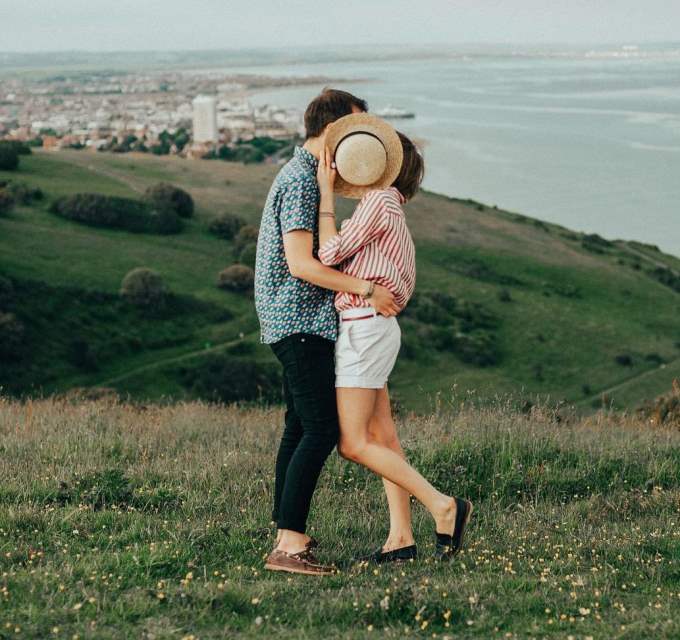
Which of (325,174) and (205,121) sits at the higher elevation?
(205,121)

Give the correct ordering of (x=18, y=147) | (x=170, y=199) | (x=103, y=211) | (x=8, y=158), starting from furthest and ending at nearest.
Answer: (x=18, y=147)
(x=8, y=158)
(x=170, y=199)
(x=103, y=211)

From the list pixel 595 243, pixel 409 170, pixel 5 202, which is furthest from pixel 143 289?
pixel 409 170

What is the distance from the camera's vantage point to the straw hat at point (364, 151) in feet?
12.7

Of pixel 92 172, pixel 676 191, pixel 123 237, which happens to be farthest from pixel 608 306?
pixel 676 191

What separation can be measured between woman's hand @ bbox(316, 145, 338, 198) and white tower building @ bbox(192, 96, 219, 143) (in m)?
125

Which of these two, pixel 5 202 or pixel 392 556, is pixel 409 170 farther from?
pixel 5 202

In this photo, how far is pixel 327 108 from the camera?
3926 millimetres

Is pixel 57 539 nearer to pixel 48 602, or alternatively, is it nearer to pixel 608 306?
pixel 48 602

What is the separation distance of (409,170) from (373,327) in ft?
2.51

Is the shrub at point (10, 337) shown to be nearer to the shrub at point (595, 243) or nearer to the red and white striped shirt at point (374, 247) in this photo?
the red and white striped shirt at point (374, 247)

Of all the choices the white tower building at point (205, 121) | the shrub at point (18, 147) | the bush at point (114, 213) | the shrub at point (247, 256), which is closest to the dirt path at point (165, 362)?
the shrub at point (247, 256)

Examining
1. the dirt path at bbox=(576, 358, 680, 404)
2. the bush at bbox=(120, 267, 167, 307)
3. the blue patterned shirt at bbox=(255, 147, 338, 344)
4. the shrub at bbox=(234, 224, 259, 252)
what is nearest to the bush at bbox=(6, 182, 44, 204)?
the shrub at bbox=(234, 224, 259, 252)

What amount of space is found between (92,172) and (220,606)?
73863 millimetres

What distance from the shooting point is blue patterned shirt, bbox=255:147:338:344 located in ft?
12.9
